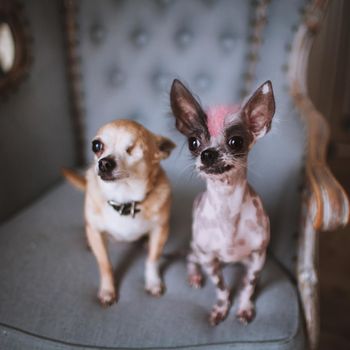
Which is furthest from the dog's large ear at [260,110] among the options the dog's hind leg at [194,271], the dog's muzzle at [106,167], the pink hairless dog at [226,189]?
the dog's hind leg at [194,271]

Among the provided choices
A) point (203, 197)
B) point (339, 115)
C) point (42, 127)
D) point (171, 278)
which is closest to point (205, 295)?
point (171, 278)

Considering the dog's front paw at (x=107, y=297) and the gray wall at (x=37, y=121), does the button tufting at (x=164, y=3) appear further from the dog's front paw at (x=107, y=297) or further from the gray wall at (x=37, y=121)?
the dog's front paw at (x=107, y=297)

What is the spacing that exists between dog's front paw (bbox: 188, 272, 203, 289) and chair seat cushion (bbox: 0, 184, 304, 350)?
0.02m

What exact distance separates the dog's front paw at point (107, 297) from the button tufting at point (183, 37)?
817mm

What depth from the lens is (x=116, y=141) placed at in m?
0.77

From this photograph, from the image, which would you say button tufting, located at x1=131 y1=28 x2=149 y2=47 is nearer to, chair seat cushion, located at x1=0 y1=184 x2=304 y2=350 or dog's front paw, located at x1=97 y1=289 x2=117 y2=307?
chair seat cushion, located at x1=0 y1=184 x2=304 y2=350

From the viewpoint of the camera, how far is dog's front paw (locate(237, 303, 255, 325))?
87 cm

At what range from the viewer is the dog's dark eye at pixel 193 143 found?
0.73 m

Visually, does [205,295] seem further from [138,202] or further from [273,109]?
[273,109]

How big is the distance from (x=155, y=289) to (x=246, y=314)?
22 centimetres

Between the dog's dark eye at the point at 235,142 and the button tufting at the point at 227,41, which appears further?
the button tufting at the point at 227,41

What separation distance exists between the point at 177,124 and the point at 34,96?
70 centimetres

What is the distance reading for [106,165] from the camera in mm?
737

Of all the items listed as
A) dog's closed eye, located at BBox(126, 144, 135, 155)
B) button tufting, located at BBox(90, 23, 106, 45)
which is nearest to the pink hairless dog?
dog's closed eye, located at BBox(126, 144, 135, 155)
